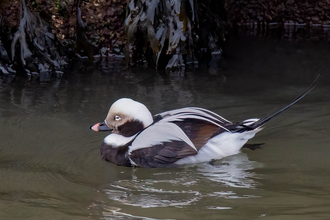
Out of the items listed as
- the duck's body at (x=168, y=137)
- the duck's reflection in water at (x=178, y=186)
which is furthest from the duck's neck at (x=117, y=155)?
the duck's reflection in water at (x=178, y=186)

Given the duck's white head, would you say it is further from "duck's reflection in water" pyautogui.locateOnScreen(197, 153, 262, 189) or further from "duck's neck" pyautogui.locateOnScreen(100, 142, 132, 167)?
"duck's reflection in water" pyautogui.locateOnScreen(197, 153, 262, 189)

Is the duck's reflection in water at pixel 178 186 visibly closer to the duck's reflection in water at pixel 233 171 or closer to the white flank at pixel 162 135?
the duck's reflection in water at pixel 233 171

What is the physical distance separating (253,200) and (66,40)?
18.1 feet

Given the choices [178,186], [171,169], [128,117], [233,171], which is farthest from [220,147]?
[128,117]

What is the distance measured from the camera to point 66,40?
7.93 meters

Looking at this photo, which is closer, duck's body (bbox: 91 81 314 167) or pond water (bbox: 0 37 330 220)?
pond water (bbox: 0 37 330 220)

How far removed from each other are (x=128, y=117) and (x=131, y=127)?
0.09 m

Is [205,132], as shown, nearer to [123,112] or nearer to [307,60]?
[123,112]

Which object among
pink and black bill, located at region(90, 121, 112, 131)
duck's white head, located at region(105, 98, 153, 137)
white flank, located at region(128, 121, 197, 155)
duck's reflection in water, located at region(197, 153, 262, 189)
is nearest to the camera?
duck's reflection in water, located at region(197, 153, 262, 189)

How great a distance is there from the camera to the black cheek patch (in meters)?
3.99

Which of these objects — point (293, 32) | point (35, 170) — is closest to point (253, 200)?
point (35, 170)

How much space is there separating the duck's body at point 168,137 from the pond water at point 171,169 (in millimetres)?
90

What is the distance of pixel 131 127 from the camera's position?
401 cm

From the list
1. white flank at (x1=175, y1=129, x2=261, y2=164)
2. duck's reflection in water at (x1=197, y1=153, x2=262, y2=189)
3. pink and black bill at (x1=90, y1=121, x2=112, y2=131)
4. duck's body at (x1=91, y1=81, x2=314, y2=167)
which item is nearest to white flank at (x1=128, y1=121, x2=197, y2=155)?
duck's body at (x1=91, y1=81, x2=314, y2=167)
